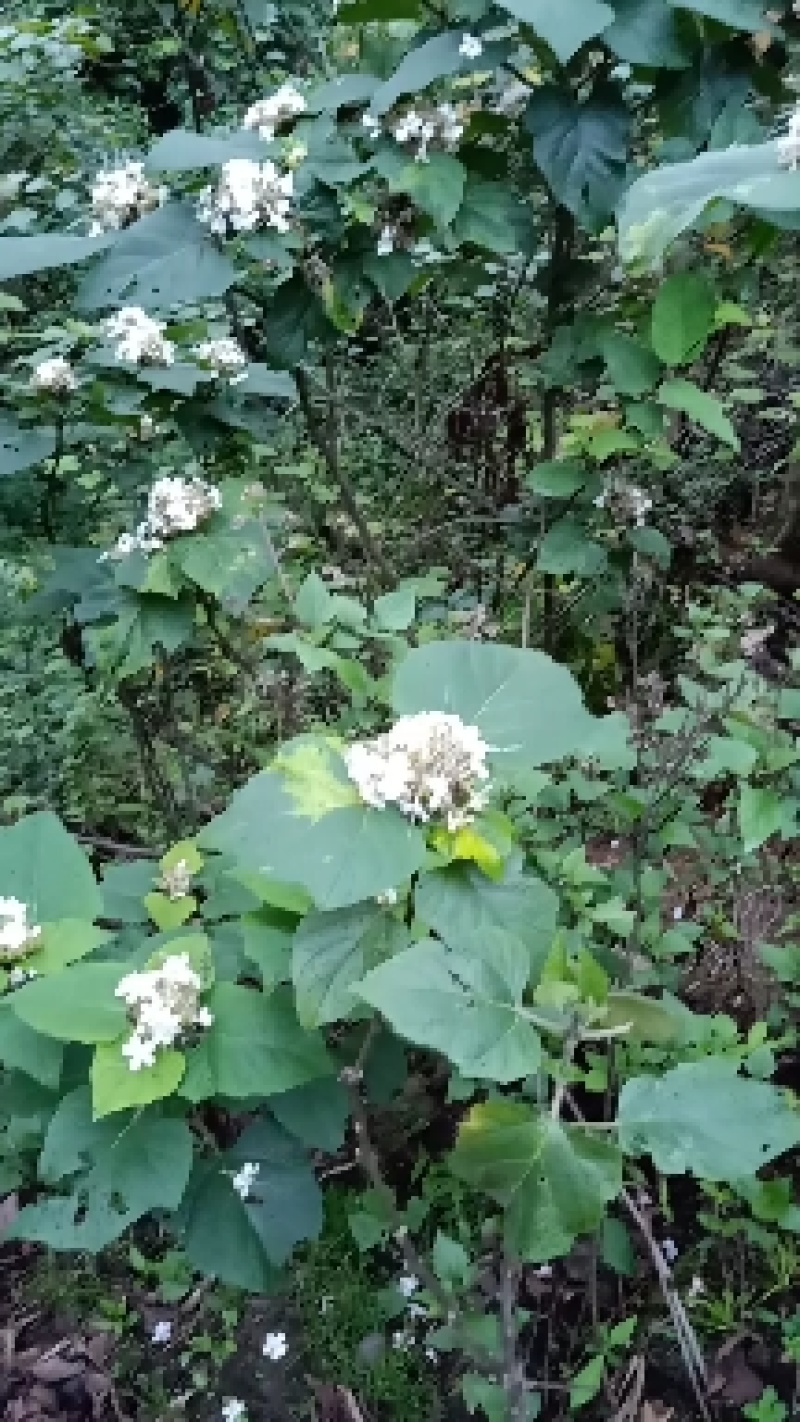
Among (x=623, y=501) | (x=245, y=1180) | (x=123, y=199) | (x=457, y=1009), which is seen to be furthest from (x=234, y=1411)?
(x=123, y=199)

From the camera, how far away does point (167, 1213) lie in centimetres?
168

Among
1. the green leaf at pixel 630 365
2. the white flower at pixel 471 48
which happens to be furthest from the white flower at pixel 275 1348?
the white flower at pixel 471 48

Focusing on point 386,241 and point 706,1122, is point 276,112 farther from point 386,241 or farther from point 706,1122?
point 706,1122

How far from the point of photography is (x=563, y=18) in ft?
4.73

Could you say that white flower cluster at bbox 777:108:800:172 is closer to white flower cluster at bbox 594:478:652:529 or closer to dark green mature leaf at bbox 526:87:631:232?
dark green mature leaf at bbox 526:87:631:232

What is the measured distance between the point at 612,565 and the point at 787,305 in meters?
2.02

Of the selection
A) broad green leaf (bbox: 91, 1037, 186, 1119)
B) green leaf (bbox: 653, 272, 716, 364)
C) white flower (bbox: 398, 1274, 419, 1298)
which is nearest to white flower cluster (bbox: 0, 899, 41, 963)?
broad green leaf (bbox: 91, 1037, 186, 1119)

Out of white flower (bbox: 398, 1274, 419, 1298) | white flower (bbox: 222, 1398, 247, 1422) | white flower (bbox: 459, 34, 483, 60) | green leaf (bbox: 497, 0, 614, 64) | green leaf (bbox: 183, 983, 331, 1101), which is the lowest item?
white flower (bbox: 222, 1398, 247, 1422)

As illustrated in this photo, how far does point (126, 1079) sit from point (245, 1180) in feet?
1.28

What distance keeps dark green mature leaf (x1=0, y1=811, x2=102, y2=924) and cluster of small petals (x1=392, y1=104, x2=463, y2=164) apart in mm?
1167

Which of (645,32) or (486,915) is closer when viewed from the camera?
(486,915)

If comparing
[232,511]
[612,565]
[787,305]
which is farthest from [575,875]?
[787,305]

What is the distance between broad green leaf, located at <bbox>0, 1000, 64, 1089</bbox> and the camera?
3.97ft

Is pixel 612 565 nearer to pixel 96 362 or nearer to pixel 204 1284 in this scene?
pixel 96 362
